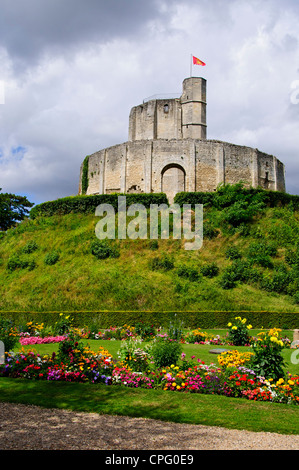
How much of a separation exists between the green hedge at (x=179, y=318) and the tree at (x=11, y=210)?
2845 cm

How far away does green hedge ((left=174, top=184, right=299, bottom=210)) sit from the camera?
28.0m

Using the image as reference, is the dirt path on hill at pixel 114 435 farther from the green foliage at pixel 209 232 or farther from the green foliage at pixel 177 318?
the green foliage at pixel 209 232

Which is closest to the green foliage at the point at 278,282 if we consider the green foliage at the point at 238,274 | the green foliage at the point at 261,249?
the green foliage at the point at 238,274

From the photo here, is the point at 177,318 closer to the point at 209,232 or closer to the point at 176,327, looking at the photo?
the point at 176,327

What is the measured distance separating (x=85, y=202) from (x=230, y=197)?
424 inches

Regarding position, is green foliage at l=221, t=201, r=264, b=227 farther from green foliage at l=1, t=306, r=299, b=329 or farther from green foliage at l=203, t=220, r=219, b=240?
green foliage at l=1, t=306, r=299, b=329

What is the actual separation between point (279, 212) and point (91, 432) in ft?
82.1

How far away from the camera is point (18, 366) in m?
8.45

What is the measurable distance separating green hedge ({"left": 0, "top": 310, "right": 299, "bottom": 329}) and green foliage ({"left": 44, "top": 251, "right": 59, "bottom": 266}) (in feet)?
27.0

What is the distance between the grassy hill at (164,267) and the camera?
21062 mm
